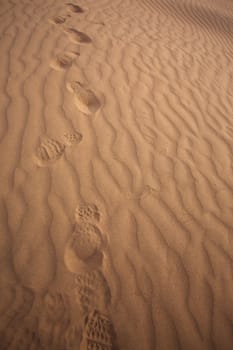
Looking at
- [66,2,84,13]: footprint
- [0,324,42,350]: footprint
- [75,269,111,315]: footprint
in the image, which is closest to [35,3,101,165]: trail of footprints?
[66,2,84,13]: footprint

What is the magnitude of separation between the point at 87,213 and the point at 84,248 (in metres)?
0.30

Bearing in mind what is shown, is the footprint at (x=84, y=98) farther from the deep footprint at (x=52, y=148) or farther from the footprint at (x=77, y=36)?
the footprint at (x=77, y=36)

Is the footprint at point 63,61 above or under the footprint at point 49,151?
above

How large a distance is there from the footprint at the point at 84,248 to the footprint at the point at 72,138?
34.7 inches

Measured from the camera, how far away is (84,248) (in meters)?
1.72

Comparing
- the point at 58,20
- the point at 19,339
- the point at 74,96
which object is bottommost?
the point at 19,339

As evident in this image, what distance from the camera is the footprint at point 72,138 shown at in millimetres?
2213

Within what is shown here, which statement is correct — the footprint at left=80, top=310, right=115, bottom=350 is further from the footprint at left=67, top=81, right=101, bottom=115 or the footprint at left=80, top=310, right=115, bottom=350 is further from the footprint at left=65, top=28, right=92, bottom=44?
the footprint at left=65, top=28, right=92, bottom=44

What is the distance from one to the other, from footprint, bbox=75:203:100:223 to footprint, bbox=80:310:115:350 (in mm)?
685

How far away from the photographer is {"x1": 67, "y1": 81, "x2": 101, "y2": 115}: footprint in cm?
252

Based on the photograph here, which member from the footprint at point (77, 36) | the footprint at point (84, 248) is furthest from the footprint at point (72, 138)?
the footprint at point (77, 36)

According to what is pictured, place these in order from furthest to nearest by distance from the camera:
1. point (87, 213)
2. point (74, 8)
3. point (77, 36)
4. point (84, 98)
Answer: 1. point (74, 8)
2. point (77, 36)
3. point (84, 98)
4. point (87, 213)

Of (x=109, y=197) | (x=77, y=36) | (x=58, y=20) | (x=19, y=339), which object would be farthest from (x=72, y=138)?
(x=58, y=20)

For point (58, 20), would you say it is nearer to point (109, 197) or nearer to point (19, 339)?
point (109, 197)
